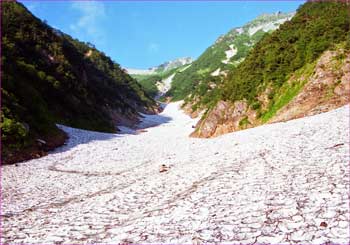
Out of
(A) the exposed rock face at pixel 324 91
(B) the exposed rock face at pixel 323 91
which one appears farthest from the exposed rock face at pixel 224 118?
(A) the exposed rock face at pixel 324 91

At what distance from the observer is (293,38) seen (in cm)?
4750

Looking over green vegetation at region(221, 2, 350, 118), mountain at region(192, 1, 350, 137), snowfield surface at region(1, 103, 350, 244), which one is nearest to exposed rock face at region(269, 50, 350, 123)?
mountain at region(192, 1, 350, 137)

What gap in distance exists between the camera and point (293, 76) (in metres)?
40.7

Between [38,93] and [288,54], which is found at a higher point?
[38,93]

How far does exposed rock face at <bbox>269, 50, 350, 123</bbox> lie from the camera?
34750mm

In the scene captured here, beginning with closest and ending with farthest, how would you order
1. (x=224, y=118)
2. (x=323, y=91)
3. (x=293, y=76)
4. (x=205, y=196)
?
(x=205, y=196), (x=323, y=91), (x=293, y=76), (x=224, y=118)

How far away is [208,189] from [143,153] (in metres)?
19.6

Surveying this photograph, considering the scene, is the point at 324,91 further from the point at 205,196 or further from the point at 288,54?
the point at 205,196

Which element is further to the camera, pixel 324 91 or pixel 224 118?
pixel 224 118

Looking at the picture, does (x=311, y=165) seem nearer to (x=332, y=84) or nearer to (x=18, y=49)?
(x=332, y=84)

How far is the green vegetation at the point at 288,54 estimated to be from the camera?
39.9 metres

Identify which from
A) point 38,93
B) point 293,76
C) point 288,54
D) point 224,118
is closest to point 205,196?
point 293,76

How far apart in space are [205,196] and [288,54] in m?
33.3

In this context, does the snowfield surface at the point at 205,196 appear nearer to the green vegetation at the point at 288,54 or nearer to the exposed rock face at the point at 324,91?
the exposed rock face at the point at 324,91
